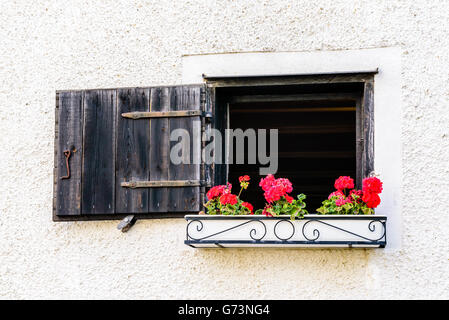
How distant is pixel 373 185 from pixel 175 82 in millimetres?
1416

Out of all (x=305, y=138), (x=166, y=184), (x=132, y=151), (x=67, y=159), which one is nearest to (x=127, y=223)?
(x=166, y=184)

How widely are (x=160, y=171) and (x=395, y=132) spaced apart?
141cm

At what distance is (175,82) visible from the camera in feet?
15.7

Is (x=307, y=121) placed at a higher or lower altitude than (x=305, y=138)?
higher

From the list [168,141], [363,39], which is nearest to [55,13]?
[168,141]

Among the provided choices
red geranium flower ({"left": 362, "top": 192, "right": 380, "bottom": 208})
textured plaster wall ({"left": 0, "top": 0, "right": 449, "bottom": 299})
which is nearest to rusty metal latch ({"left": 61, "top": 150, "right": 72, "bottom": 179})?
textured plaster wall ({"left": 0, "top": 0, "right": 449, "bottom": 299})

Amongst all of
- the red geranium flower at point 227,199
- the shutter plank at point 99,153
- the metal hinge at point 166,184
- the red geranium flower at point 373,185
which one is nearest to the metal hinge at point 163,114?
the shutter plank at point 99,153

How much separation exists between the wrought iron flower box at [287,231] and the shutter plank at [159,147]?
26cm

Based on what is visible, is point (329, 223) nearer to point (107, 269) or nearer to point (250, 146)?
point (250, 146)

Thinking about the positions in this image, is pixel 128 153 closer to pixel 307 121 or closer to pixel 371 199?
pixel 371 199

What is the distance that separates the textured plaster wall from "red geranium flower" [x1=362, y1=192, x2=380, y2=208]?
30 centimetres

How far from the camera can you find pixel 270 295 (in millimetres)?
4473

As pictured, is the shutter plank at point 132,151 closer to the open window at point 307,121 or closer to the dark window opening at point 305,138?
the open window at point 307,121
